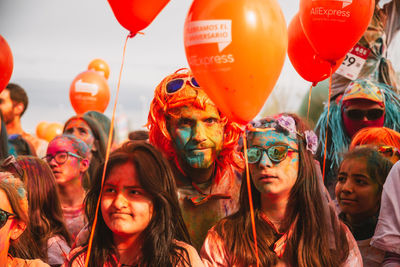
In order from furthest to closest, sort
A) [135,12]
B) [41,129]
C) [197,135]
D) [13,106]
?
[41,129] < [13,106] < [197,135] < [135,12]

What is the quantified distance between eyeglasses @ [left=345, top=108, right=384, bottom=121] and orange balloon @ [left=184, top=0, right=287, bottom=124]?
6.98 feet

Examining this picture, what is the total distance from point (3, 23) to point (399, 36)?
19.3 feet

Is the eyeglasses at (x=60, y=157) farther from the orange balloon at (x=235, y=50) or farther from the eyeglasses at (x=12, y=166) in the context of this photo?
the orange balloon at (x=235, y=50)

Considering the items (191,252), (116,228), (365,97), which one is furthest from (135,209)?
(365,97)

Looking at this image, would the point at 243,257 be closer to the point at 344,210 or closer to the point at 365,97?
the point at 344,210

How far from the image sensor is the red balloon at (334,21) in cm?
296

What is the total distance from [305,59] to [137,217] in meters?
1.68

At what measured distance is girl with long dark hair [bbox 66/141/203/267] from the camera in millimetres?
2264

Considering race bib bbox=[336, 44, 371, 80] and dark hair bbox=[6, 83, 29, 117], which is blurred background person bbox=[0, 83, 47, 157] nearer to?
dark hair bbox=[6, 83, 29, 117]

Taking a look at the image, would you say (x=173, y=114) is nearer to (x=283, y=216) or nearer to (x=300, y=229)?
(x=283, y=216)

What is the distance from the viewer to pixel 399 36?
5.37m

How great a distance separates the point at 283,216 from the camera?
105 inches

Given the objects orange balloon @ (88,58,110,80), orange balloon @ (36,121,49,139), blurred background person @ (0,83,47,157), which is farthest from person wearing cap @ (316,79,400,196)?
orange balloon @ (36,121,49,139)

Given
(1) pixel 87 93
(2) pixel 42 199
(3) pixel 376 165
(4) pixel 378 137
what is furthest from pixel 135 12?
(1) pixel 87 93
